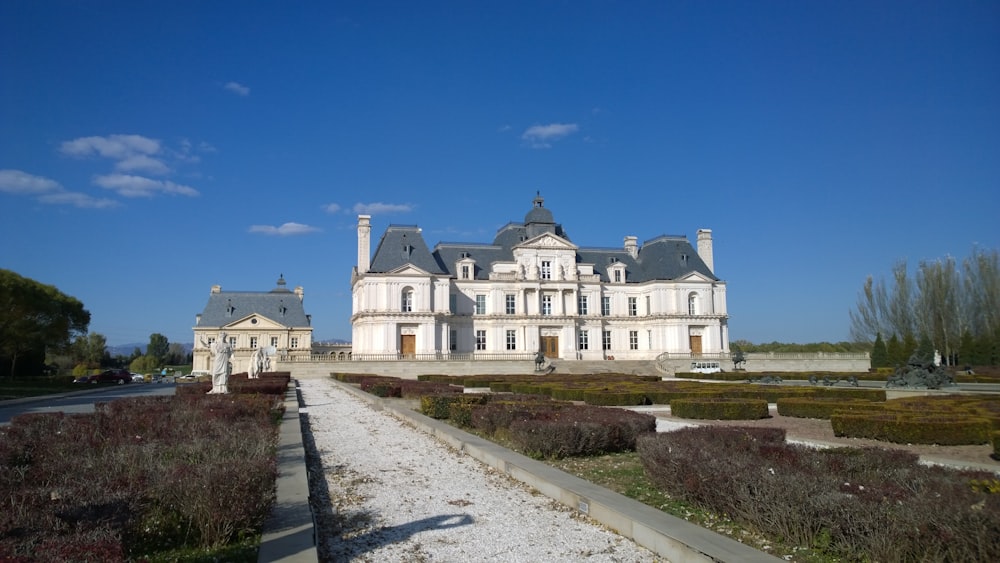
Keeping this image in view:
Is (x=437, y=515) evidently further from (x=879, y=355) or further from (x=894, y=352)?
(x=879, y=355)

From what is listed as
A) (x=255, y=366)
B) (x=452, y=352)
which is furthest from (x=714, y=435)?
(x=452, y=352)

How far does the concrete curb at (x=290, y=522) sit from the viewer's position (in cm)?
581

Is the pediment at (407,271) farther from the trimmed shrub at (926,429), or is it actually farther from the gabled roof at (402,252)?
the trimmed shrub at (926,429)

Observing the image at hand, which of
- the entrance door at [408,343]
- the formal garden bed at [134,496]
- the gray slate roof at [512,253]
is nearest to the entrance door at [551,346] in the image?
the gray slate roof at [512,253]

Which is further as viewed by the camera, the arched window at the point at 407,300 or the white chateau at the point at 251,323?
the white chateau at the point at 251,323

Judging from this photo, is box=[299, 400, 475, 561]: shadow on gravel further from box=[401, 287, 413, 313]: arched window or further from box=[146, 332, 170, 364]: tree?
box=[146, 332, 170, 364]: tree

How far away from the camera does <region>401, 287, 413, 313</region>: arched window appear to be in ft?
190

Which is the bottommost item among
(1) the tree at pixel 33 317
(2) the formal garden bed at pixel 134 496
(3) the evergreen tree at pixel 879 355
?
(3) the evergreen tree at pixel 879 355

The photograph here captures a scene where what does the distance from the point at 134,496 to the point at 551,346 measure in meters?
56.4

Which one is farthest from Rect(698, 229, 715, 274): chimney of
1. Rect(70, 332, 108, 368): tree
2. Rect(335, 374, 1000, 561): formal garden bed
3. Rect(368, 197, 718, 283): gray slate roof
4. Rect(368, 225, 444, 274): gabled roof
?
Rect(70, 332, 108, 368): tree

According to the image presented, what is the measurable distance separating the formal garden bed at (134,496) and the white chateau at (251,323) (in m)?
62.8

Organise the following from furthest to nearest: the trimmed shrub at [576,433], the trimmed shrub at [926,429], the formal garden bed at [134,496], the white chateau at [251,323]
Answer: the white chateau at [251,323] → the trimmed shrub at [926,429] → the trimmed shrub at [576,433] → the formal garden bed at [134,496]

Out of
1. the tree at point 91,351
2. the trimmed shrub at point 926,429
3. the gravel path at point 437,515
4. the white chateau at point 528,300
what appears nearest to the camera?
the gravel path at point 437,515

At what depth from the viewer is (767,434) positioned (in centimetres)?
1072
